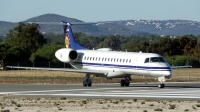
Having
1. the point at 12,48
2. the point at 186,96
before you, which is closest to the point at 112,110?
the point at 186,96

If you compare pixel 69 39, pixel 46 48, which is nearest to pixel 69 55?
pixel 69 39

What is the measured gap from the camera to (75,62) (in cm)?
4444

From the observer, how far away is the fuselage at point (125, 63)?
125 ft

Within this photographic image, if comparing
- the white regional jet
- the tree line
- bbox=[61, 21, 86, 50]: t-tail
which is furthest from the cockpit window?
the tree line

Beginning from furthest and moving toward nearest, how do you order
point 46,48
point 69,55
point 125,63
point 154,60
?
point 46,48 < point 69,55 < point 125,63 < point 154,60

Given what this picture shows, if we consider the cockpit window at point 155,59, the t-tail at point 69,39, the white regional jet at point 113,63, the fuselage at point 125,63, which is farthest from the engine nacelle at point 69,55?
the cockpit window at point 155,59

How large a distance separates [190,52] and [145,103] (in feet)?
274

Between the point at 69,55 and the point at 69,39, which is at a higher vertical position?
the point at 69,39

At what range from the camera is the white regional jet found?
38031 millimetres

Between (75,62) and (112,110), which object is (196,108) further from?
(75,62)

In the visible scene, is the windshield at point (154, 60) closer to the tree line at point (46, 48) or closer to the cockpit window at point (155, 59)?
the cockpit window at point (155, 59)

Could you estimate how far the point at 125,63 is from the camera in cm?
4000

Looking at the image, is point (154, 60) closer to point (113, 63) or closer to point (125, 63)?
point (125, 63)

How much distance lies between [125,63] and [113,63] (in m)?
1.25
